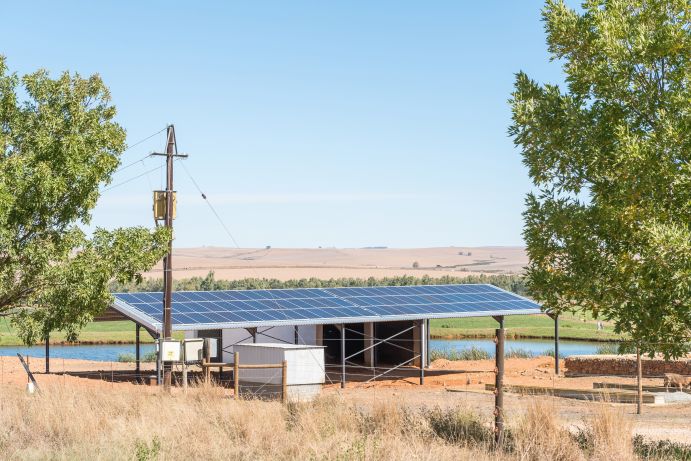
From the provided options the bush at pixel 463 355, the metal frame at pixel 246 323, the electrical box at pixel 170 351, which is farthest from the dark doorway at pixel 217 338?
the bush at pixel 463 355

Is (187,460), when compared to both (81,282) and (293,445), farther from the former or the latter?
(81,282)

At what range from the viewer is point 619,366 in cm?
3562

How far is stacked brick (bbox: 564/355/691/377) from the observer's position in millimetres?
34344

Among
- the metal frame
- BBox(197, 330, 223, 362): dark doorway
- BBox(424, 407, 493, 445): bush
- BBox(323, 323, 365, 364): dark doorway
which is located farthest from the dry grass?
BBox(323, 323, 365, 364): dark doorway

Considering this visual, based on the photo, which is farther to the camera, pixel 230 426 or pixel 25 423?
pixel 25 423

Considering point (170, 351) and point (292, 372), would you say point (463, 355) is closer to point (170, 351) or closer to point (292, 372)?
point (292, 372)

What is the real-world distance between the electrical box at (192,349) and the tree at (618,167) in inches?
554

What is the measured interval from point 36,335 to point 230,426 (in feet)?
18.7

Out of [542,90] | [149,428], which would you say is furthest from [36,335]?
[542,90]

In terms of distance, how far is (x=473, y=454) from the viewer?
44.1 ft

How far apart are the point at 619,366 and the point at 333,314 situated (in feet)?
37.0

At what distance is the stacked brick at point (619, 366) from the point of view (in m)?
34.3

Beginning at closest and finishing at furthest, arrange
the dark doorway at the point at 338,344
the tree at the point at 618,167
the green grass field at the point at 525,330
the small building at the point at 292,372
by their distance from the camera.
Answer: the tree at the point at 618,167 < the small building at the point at 292,372 < the dark doorway at the point at 338,344 < the green grass field at the point at 525,330

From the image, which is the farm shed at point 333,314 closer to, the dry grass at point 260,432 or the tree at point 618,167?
the dry grass at point 260,432
